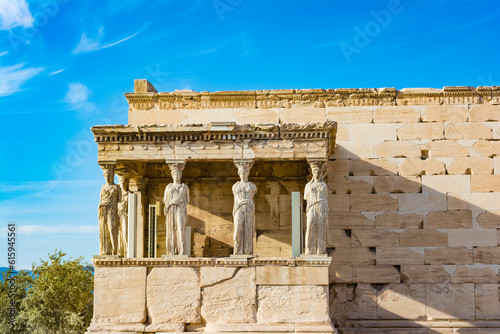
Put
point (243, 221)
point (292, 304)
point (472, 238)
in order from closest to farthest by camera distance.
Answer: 1. point (292, 304)
2. point (243, 221)
3. point (472, 238)

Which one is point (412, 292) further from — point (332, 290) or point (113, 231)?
point (113, 231)

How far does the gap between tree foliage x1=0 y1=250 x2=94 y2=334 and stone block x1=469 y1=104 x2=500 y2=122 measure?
10459 mm

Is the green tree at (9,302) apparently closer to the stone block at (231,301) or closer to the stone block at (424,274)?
the stone block at (231,301)

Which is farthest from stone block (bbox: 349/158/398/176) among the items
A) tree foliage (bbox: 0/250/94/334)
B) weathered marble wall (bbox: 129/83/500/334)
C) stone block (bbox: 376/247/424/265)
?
tree foliage (bbox: 0/250/94/334)

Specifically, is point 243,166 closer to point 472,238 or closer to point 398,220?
point 398,220

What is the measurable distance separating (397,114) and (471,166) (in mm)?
1729

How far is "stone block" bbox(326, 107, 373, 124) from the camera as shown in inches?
496

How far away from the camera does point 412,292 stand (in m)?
12.1

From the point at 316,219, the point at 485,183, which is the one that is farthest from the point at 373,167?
the point at 316,219

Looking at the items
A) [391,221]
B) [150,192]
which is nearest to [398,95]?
[391,221]

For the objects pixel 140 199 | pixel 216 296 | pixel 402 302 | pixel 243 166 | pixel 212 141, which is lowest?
pixel 402 302

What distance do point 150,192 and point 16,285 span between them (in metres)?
6.66

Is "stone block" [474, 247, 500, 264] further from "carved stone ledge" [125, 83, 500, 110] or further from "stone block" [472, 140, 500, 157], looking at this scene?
"carved stone ledge" [125, 83, 500, 110]

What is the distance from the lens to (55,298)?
17094 mm
